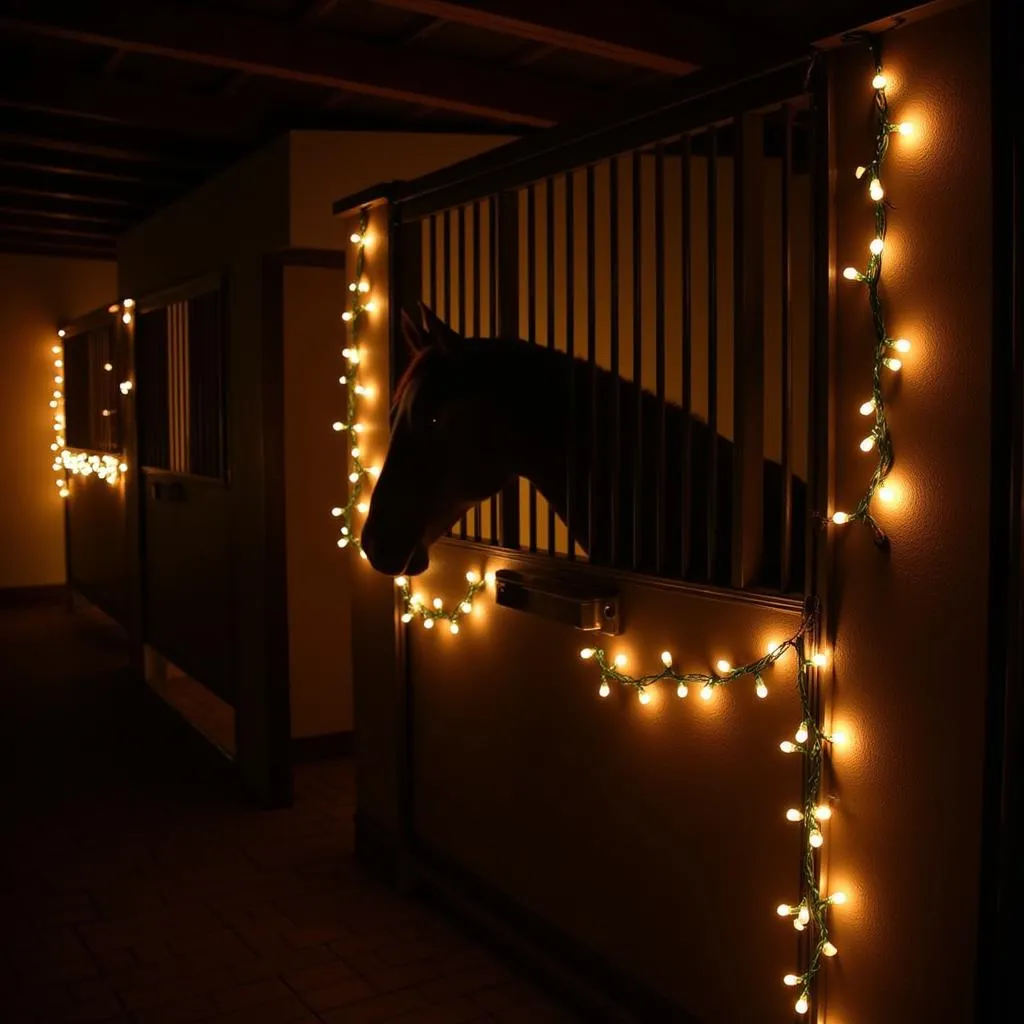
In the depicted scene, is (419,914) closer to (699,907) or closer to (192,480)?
(699,907)

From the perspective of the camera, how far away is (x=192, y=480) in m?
4.93

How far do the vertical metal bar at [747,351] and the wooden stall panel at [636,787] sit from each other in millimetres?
136

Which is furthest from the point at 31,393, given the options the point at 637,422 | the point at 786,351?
the point at 786,351

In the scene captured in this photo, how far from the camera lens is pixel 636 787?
231 cm

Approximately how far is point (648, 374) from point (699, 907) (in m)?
2.63

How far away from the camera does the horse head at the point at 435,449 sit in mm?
2531

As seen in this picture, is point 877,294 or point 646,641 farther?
point 646,641

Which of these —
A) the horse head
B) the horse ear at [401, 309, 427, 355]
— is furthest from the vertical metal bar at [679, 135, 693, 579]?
the horse ear at [401, 309, 427, 355]

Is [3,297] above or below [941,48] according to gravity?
above

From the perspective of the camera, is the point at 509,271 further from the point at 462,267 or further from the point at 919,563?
the point at 919,563

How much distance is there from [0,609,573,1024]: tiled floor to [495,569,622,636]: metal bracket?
94 centimetres

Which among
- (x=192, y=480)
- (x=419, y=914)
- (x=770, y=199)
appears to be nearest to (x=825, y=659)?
(x=419, y=914)

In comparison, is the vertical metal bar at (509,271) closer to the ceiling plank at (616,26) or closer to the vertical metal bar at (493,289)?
the vertical metal bar at (493,289)

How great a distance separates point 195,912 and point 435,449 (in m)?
1.58
